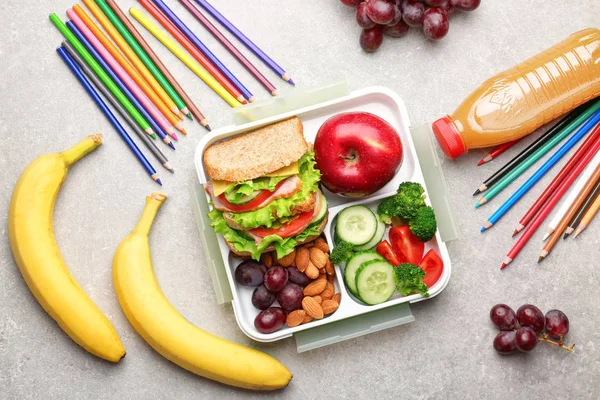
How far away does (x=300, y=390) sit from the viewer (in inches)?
89.6

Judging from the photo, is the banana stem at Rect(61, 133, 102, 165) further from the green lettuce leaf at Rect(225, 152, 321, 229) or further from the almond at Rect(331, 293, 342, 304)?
the almond at Rect(331, 293, 342, 304)

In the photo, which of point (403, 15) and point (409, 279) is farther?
point (403, 15)

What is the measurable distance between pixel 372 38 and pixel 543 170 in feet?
2.43

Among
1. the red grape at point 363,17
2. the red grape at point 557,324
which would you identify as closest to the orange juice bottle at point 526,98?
the red grape at point 363,17

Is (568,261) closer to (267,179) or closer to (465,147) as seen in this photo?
(465,147)

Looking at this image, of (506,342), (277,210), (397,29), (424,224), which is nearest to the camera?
(277,210)

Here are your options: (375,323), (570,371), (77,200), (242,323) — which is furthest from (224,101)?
(570,371)

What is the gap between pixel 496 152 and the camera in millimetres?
2287

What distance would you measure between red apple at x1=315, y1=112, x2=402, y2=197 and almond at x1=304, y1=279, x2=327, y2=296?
0.30 metres

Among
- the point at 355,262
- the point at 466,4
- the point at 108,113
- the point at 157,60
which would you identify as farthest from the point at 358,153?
the point at 108,113

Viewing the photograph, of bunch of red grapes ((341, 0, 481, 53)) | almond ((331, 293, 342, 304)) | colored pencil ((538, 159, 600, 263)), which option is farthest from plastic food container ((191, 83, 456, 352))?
colored pencil ((538, 159, 600, 263))

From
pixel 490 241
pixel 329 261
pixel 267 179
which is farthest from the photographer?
pixel 490 241

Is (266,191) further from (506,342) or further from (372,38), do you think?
(506,342)

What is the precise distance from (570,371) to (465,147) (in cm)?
85
